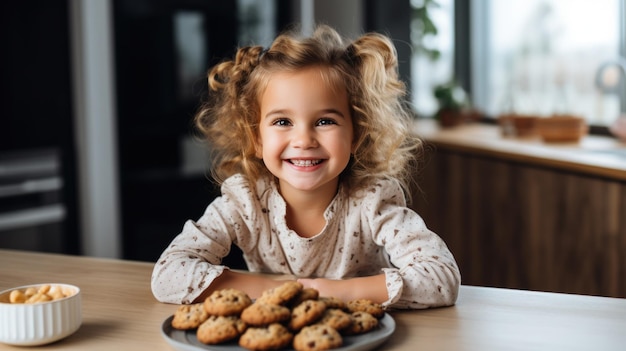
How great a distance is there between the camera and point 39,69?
2975 millimetres

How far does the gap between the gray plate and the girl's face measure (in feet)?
1.26

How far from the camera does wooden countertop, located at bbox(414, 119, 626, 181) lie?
8.52 feet

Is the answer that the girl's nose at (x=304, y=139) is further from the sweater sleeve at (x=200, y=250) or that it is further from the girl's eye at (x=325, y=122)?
the sweater sleeve at (x=200, y=250)

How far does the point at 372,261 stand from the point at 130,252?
2061 mm

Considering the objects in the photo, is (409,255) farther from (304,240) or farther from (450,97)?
(450,97)

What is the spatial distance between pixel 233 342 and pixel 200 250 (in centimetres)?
42

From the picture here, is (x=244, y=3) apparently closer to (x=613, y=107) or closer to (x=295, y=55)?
(x=613, y=107)

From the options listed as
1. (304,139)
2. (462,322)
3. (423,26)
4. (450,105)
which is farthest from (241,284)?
(423,26)

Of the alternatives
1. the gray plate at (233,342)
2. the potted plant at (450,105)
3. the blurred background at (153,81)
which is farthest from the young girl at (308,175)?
the potted plant at (450,105)

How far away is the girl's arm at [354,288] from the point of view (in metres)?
1.19

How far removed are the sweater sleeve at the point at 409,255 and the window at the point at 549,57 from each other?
7.57 ft

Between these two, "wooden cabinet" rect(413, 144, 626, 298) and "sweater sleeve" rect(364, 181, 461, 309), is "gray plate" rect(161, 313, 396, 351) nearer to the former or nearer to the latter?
"sweater sleeve" rect(364, 181, 461, 309)

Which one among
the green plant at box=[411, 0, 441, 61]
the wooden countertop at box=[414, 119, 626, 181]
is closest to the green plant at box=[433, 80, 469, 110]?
the wooden countertop at box=[414, 119, 626, 181]

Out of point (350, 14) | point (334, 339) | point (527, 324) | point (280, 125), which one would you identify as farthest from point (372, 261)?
point (350, 14)
